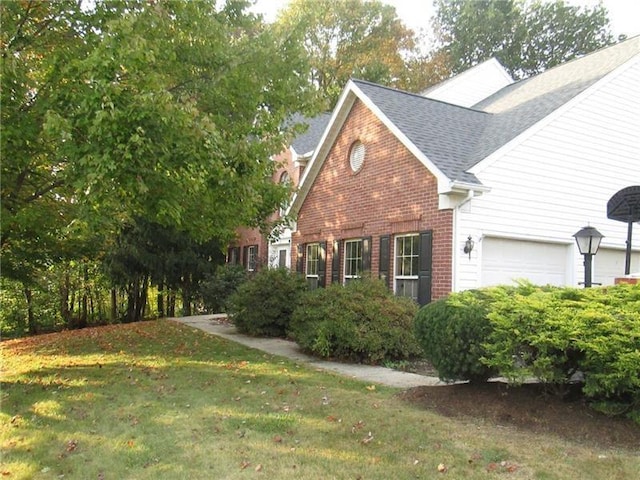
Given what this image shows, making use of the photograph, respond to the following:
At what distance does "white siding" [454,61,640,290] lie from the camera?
421 inches


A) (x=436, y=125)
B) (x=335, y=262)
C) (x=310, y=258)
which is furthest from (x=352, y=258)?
(x=436, y=125)

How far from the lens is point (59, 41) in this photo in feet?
26.6

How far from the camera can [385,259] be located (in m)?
12.0

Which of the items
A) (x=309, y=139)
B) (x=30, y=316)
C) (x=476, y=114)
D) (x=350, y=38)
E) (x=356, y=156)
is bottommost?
(x=30, y=316)

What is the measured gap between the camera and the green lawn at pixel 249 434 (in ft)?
14.6

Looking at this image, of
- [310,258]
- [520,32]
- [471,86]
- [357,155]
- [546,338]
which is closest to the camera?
[546,338]

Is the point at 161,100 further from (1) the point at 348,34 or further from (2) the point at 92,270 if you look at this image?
(1) the point at 348,34

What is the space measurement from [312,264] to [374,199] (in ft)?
10.9

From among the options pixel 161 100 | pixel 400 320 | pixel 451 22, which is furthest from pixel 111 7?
pixel 451 22

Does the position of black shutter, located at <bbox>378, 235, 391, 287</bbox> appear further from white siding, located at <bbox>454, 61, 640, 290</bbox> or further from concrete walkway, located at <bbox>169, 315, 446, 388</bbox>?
concrete walkway, located at <bbox>169, 315, 446, 388</bbox>

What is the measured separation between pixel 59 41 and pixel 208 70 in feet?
6.99

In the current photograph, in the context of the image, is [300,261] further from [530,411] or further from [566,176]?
[530,411]

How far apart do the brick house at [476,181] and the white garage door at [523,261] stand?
0.08 ft

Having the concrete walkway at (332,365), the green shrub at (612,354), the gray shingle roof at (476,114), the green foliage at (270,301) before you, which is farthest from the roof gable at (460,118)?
the green shrub at (612,354)
